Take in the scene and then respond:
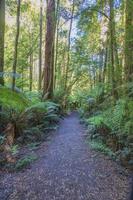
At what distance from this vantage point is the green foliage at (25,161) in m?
4.57

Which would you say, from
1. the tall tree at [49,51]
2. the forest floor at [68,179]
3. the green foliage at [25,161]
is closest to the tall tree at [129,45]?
the forest floor at [68,179]

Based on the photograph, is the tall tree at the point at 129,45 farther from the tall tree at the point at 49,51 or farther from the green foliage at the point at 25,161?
the tall tree at the point at 49,51

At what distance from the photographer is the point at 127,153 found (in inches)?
191

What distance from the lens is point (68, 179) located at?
3938 millimetres

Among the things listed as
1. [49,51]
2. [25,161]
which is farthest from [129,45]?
[49,51]

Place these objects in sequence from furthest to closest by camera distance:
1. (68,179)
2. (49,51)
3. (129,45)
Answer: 1. (49,51)
2. (129,45)
3. (68,179)

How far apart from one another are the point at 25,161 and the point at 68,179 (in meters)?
1.15

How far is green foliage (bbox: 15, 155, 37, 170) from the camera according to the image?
4.57m

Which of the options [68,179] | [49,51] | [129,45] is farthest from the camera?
[49,51]

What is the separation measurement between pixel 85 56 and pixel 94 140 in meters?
11.6

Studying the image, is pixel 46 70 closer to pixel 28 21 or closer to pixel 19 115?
pixel 19 115

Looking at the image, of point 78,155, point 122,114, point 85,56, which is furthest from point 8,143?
point 85,56

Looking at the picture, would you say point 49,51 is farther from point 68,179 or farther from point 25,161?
point 68,179

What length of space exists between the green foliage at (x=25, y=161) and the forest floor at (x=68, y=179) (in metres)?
0.11
